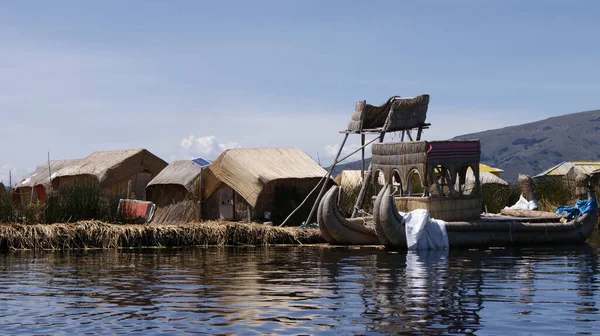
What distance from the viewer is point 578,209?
22.0m

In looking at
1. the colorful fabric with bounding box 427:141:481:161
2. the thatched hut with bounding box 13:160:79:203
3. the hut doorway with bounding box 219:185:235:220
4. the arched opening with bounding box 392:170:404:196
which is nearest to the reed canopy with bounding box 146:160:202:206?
the hut doorway with bounding box 219:185:235:220

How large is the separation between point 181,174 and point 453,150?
351 inches

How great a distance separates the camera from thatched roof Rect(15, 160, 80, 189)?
1273 inches

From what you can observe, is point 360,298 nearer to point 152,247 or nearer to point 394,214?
point 394,214

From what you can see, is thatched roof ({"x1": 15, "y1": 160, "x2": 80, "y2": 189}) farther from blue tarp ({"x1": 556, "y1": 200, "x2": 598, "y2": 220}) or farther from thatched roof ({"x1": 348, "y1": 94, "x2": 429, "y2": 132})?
blue tarp ({"x1": 556, "y1": 200, "x2": 598, "y2": 220})

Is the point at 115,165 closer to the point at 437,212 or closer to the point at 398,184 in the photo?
the point at 398,184

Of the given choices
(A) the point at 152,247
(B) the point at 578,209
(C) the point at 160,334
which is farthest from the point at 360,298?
(B) the point at 578,209

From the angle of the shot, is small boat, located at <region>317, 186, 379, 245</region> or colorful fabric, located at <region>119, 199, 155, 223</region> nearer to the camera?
small boat, located at <region>317, 186, 379, 245</region>

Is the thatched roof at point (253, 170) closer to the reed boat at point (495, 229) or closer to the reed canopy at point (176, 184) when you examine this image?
the reed canopy at point (176, 184)

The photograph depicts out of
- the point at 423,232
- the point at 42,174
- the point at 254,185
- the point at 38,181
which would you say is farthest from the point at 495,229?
the point at 42,174

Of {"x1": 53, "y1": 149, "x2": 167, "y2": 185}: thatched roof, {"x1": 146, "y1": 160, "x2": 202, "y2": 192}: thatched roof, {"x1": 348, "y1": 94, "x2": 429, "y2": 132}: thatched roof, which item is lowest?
{"x1": 146, "y1": 160, "x2": 202, "y2": 192}: thatched roof

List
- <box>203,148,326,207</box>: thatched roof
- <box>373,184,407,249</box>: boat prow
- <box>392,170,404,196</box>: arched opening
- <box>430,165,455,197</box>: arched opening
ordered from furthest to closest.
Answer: <box>203,148,326,207</box>: thatched roof
<box>392,170,404,196</box>: arched opening
<box>430,165,455,197</box>: arched opening
<box>373,184,407,249</box>: boat prow

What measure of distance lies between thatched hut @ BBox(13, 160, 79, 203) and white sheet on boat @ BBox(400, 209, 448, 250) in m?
15.6

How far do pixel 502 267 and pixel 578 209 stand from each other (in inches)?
271
